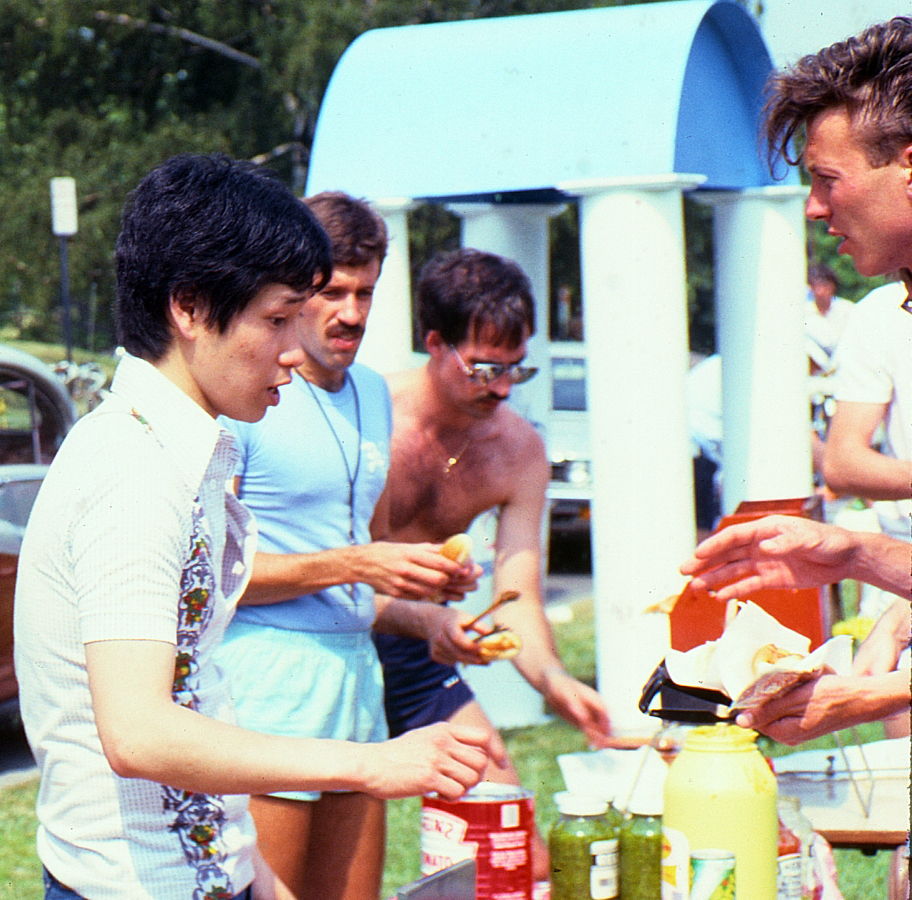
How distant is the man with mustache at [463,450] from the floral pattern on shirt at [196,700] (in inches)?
69.3

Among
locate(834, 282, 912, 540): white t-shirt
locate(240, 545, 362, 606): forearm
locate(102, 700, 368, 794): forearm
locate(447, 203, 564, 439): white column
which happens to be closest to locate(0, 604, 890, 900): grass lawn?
locate(834, 282, 912, 540): white t-shirt

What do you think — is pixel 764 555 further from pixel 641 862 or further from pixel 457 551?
pixel 457 551

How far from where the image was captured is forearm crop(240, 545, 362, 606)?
273 cm

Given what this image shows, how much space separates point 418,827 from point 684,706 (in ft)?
11.3

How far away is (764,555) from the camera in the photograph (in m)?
2.14

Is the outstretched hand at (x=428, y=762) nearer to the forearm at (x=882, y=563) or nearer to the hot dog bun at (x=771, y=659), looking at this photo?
the hot dog bun at (x=771, y=659)

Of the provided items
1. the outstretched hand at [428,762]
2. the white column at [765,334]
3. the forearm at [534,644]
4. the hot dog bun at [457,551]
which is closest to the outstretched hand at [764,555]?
the outstretched hand at [428,762]

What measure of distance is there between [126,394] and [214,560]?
23 centimetres

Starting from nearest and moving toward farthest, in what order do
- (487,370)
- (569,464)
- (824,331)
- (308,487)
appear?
1. (308,487)
2. (487,370)
3. (824,331)
4. (569,464)

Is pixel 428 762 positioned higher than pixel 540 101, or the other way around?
pixel 540 101

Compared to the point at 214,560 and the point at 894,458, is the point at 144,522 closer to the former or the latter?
the point at 214,560

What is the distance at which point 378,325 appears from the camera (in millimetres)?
6078

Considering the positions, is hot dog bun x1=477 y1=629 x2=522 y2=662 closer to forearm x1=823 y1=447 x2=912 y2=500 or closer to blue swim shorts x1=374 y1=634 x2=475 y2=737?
blue swim shorts x1=374 y1=634 x2=475 y2=737

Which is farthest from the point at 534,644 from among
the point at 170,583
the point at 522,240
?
the point at 522,240
